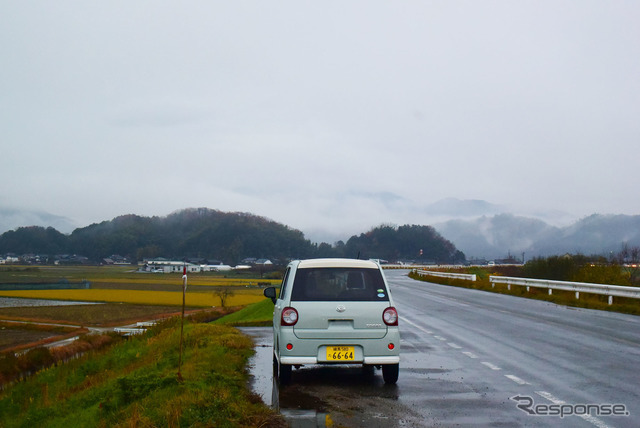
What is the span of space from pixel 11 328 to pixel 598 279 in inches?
1699

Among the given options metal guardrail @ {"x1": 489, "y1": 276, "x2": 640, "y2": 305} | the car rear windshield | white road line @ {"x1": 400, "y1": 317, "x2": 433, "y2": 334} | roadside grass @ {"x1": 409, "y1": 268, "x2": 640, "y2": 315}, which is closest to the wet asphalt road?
white road line @ {"x1": 400, "y1": 317, "x2": 433, "y2": 334}

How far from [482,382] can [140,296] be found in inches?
2843

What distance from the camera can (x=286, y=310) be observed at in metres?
9.03

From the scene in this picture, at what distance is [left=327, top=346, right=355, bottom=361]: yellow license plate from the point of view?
8852mm

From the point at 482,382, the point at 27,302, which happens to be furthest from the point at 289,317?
the point at 27,302

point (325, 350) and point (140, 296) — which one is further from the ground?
point (325, 350)

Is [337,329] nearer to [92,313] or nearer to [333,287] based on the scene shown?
[333,287]

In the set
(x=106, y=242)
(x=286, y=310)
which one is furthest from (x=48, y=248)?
(x=286, y=310)

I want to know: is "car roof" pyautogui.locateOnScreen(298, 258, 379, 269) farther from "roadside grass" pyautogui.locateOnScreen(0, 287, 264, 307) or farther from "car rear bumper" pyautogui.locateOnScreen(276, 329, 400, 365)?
"roadside grass" pyautogui.locateOnScreen(0, 287, 264, 307)

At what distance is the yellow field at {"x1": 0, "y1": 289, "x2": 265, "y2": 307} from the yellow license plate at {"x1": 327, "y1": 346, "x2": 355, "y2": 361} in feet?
178

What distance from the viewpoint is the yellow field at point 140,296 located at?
67.9 meters

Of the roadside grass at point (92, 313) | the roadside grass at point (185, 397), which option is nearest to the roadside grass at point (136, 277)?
the roadside grass at point (92, 313)

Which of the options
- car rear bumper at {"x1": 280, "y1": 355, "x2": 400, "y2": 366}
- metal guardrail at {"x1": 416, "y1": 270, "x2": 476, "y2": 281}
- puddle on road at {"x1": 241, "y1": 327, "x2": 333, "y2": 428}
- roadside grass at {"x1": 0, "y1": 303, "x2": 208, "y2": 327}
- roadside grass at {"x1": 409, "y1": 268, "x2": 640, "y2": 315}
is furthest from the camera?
roadside grass at {"x1": 0, "y1": 303, "x2": 208, "y2": 327}

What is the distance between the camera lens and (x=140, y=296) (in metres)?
76.9
